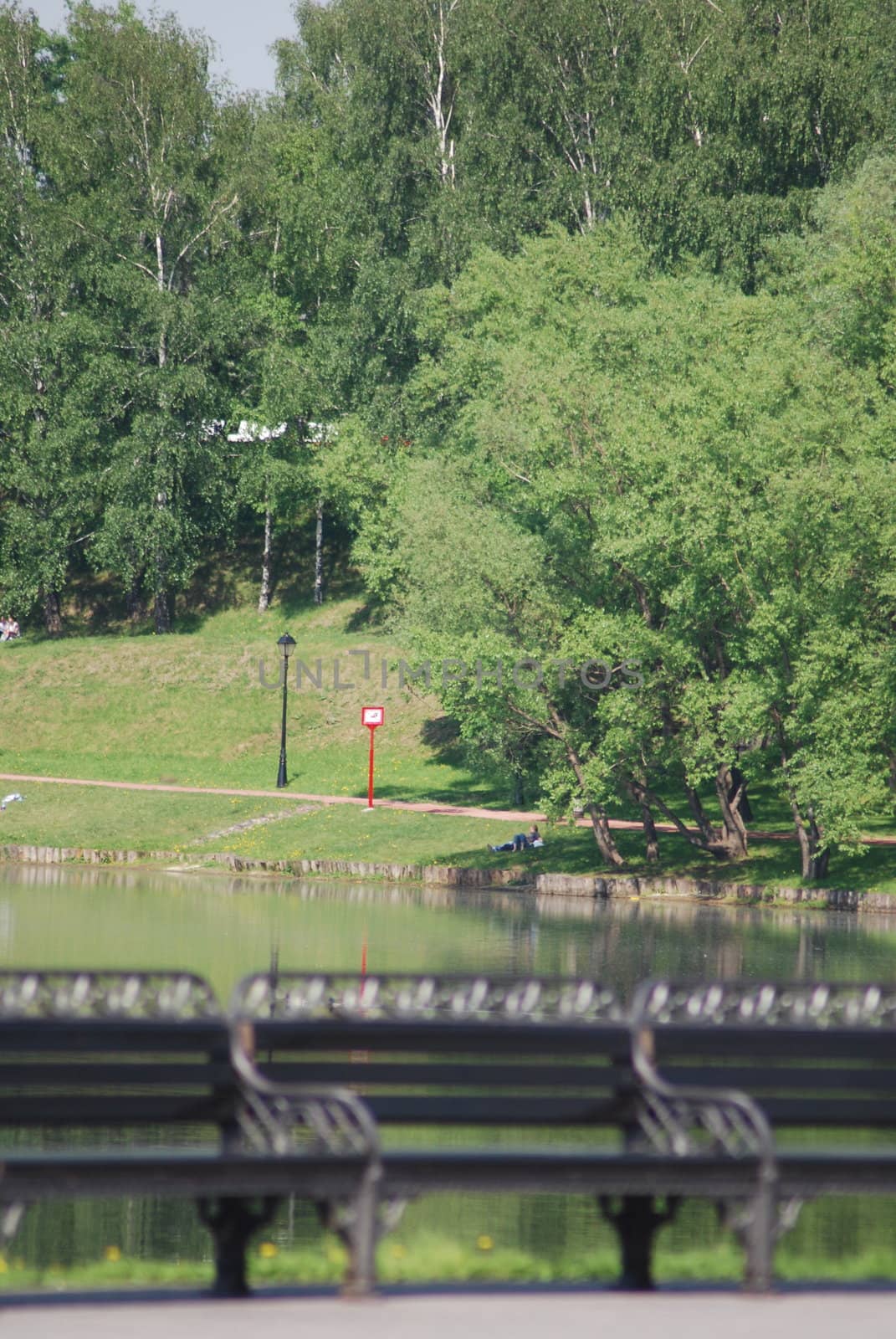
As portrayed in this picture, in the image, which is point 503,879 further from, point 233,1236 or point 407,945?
point 233,1236

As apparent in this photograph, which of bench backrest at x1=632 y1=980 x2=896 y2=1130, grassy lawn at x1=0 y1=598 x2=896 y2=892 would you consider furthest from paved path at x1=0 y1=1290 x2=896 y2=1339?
grassy lawn at x1=0 y1=598 x2=896 y2=892

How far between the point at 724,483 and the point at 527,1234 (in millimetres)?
25735

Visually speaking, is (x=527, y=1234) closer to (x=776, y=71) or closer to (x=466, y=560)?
(x=466, y=560)

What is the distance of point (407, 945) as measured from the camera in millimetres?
24797

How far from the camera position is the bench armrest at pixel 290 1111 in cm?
699

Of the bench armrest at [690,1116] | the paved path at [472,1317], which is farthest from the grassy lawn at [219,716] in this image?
the paved path at [472,1317]

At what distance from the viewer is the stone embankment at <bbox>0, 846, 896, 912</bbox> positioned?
34.7 m

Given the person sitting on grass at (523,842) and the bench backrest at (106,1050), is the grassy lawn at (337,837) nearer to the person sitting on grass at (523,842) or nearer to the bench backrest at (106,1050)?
the person sitting on grass at (523,842)

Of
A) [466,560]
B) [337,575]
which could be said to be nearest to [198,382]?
[337,575]

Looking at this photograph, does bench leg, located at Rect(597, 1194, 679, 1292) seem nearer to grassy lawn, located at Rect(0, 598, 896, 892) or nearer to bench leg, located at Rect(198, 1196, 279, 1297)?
bench leg, located at Rect(198, 1196, 279, 1297)

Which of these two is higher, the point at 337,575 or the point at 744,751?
the point at 337,575

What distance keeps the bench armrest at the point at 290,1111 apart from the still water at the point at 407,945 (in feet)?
7.26

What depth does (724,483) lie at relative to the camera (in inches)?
1350

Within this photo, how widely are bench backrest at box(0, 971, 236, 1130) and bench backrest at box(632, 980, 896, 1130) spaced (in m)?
2.02
